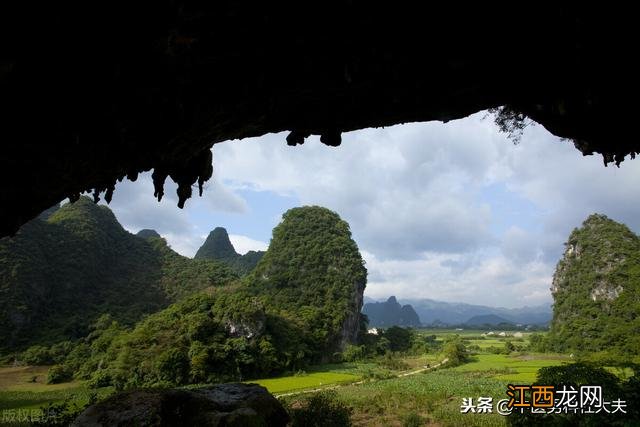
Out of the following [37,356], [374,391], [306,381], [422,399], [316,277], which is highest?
[316,277]

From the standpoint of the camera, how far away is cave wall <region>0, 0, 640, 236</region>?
4484 millimetres

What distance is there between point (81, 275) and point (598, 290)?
93.1 m

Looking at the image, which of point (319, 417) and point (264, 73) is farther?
point (319, 417)

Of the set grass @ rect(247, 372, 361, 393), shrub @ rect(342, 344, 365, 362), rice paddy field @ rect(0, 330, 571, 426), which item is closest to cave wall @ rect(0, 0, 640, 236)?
rice paddy field @ rect(0, 330, 571, 426)

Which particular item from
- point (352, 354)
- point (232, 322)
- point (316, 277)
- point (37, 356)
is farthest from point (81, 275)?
point (352, 354)

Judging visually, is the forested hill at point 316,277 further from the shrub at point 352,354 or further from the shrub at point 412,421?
the shrub at point 412,421

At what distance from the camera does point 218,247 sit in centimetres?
12825

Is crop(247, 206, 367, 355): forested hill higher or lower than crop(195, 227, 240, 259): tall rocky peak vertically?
lower

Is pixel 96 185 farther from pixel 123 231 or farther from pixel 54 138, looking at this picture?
pixel 123 231

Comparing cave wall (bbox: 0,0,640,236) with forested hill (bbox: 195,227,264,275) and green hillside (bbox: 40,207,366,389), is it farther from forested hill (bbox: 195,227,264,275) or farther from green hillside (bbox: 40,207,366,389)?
forested hill (bbox: 195,227,264,275)

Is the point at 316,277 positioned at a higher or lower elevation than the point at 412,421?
higher

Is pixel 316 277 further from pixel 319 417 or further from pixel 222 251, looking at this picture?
pixel 222 251

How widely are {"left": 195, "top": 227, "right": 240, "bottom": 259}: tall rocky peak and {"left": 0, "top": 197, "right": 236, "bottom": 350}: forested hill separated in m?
36.2

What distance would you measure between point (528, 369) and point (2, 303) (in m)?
70.0
